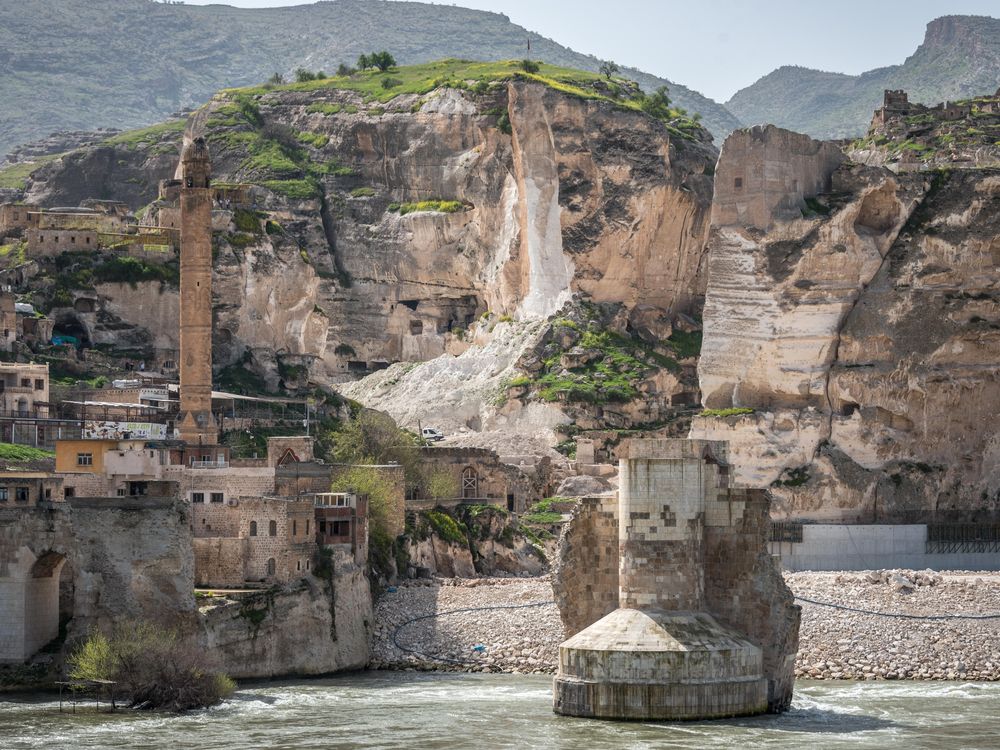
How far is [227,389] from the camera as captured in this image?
309 ft

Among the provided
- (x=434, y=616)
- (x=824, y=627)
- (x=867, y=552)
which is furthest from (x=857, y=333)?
(x=434, y=616)

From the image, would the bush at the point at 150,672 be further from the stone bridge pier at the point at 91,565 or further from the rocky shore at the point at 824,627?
the rocky shore at the point at 824,627

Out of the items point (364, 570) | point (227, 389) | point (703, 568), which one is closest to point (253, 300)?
point (227, 389)

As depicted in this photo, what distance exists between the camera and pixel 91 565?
61.8 metres

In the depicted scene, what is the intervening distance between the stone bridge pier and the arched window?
95.8ft

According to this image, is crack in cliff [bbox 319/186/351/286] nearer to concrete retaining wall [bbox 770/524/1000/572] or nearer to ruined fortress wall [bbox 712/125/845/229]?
ruined fortress wall [bbox 712/125/845/229]

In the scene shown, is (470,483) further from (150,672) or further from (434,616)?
(150,672)

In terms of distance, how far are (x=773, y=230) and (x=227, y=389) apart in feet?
75.1

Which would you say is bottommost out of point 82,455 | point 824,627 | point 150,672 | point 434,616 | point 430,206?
point 150,672

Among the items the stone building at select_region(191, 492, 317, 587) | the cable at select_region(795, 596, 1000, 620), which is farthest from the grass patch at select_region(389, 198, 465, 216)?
the stone building at select_region(191, 492, 317, 587)

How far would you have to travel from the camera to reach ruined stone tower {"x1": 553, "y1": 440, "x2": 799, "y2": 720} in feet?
175

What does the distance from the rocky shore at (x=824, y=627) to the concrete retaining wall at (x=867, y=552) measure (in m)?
5.62

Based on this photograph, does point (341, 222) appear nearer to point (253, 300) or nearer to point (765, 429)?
point (253, 300)

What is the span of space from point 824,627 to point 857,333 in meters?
20.4
